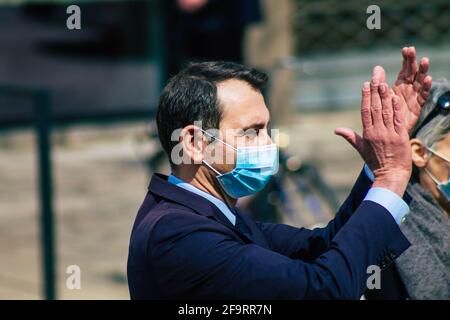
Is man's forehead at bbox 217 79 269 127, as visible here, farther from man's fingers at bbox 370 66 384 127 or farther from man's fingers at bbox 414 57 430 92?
man's fingers at bbox 414 57 430 92

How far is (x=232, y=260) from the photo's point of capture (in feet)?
8.67

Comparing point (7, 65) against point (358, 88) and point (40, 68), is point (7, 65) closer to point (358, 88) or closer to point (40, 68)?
point (40, 68)

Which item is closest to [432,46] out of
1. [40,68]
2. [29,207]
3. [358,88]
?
[358,88]

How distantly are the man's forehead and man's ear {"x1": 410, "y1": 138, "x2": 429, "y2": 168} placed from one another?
75 cm

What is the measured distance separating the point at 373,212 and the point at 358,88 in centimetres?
1025

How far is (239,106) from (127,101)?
29.6 ft

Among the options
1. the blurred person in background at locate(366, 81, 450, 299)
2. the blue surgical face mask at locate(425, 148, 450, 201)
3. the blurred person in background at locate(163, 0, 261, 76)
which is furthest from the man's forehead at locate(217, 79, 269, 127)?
the blurred person in background at locate(163, 0, 261, 76)

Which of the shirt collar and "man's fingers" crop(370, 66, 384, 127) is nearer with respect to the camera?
"man's fingers" crop(370, 66, 384, 127)

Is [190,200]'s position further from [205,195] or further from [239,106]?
[239,106]

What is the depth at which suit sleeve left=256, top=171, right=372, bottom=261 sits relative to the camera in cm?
312

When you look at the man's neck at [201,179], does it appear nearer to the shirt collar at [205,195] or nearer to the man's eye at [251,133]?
the shirt collar at [205,195]

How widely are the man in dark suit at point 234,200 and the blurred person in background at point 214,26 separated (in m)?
4.34

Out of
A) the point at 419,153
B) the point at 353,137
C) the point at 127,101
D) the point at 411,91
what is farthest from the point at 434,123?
the point at 127,101

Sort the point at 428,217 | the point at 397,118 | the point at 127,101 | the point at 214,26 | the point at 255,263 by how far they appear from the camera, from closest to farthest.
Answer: the point at 255,263 → the point at 397,118 → the point at 428,217 → the point at 214,26 → the point at 127,101
